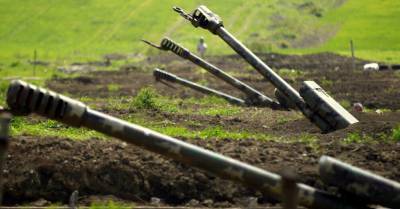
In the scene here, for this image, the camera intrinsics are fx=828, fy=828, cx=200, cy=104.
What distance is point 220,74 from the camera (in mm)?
23281

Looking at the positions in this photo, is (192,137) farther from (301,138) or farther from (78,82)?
(78,82)

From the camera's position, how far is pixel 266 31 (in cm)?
7731

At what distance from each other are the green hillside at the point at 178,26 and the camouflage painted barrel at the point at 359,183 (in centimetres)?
5322

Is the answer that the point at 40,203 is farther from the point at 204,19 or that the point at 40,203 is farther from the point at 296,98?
the point at 204,19

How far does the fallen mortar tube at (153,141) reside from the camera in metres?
8.91

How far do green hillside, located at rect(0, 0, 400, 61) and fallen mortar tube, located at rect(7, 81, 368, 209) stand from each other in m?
53.5

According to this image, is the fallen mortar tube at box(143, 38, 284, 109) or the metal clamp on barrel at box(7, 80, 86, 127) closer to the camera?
the metal clamp on barrel at box(7, 80, 86, 127)

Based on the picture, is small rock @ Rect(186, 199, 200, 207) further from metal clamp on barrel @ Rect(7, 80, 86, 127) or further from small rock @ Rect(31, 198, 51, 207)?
metal clamp on barrel @ Rect(7, 80, 86, 127)

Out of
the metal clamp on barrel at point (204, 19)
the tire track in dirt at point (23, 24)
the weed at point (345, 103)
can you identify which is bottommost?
the tire track in dirt at point (23, 24)

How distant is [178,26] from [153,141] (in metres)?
Result: 70.5

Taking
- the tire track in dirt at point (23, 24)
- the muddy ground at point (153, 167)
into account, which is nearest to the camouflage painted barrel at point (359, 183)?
the muddy ground at point (153, 167)

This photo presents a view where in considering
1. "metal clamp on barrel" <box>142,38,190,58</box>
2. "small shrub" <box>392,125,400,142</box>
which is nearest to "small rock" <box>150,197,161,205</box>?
"small shrub" <box>392,125,400,142</box>

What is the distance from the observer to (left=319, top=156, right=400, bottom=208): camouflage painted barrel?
913cm

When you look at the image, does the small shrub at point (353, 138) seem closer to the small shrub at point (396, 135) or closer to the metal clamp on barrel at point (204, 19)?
the small shrub at point (396, 135)
